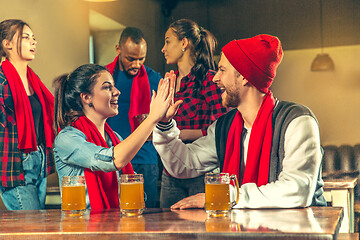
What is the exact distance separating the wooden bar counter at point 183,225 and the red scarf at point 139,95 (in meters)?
1.60

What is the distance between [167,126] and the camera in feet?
6.94

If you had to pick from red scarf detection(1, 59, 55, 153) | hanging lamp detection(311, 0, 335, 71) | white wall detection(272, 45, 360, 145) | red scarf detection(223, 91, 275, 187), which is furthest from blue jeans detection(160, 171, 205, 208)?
hanging lamp detection(311, 0, 335, 71)

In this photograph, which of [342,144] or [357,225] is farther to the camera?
[342,144]

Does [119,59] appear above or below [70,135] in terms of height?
above

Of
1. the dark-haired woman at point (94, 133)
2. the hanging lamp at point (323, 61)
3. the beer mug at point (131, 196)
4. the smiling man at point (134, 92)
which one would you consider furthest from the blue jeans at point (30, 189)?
the hanging lamp at point (323, 61)

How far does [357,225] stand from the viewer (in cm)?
360

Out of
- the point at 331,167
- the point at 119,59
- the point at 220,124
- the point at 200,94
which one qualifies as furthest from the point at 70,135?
the point at 331,167

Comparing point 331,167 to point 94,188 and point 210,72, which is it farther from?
point 94,188

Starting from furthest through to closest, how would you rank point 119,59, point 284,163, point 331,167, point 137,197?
point 331,167, point 119,59, point 284,163, point 137,197

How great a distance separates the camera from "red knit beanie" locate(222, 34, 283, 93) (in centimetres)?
214

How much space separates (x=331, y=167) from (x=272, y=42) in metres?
2.31

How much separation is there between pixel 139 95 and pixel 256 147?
4.52 feet

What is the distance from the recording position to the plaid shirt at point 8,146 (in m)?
2.85

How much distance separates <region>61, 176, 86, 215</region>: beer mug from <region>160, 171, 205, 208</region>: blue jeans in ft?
2.98
